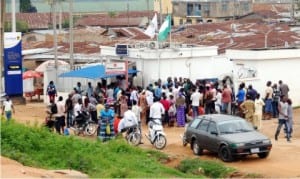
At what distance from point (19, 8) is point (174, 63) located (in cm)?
9878

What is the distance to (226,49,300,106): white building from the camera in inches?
1284

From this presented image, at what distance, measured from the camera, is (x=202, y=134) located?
2188cm

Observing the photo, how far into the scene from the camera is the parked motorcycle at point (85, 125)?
85.7ft

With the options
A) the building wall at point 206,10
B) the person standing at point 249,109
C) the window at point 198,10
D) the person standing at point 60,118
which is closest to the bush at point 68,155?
the person standing at point 60,118

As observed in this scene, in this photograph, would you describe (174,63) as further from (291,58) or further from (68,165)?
(68,165)

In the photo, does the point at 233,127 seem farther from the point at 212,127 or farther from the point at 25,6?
the point at 25,6

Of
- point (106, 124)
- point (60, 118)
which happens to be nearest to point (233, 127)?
point (106, 124)

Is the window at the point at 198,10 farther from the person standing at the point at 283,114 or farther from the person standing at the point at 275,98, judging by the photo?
the person standing at the point at 283,114

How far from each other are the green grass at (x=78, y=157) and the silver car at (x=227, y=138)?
835mm

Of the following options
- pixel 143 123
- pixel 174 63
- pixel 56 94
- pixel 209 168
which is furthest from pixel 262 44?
pixel 209 168

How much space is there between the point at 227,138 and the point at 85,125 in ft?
22.9

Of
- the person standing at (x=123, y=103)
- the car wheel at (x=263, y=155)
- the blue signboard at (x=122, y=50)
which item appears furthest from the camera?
the blue signboard at (x=122, y=50)

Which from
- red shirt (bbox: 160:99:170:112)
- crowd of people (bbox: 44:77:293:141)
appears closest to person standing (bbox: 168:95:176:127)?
crowd of people (bbox: 44:77:293:141)

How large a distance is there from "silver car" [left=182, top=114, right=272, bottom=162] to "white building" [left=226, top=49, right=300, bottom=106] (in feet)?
33.0
